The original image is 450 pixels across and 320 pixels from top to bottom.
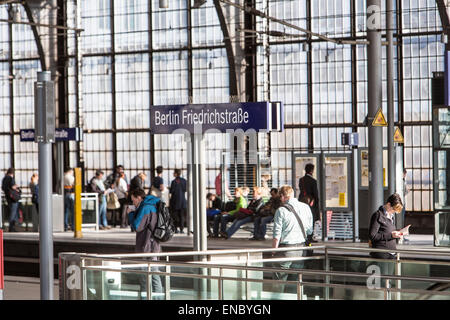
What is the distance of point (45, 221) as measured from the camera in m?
9.06

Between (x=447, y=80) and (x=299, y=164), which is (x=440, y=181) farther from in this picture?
(x=299, y=164)

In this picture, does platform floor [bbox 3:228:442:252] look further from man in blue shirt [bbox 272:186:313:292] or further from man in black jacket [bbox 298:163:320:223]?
man in blue shirt [bbox 272:186:313:292]

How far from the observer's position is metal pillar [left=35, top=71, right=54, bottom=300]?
29.6 feet

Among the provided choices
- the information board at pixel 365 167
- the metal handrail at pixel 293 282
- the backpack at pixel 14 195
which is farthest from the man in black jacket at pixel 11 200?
the metal handrail at pixel 293 282

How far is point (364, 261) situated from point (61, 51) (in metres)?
23.7

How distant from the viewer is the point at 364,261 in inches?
377

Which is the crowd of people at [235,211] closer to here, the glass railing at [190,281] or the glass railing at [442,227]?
the glass railing at [190,281]

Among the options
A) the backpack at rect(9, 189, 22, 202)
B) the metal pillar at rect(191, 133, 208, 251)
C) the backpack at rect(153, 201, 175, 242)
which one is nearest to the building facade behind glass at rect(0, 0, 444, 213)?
the backpack at rect(9, 189, 22, 202)

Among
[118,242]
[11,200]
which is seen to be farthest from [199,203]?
[11,200]

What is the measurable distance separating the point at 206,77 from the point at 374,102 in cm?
1183

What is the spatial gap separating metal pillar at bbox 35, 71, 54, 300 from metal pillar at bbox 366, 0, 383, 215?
9.57 m
